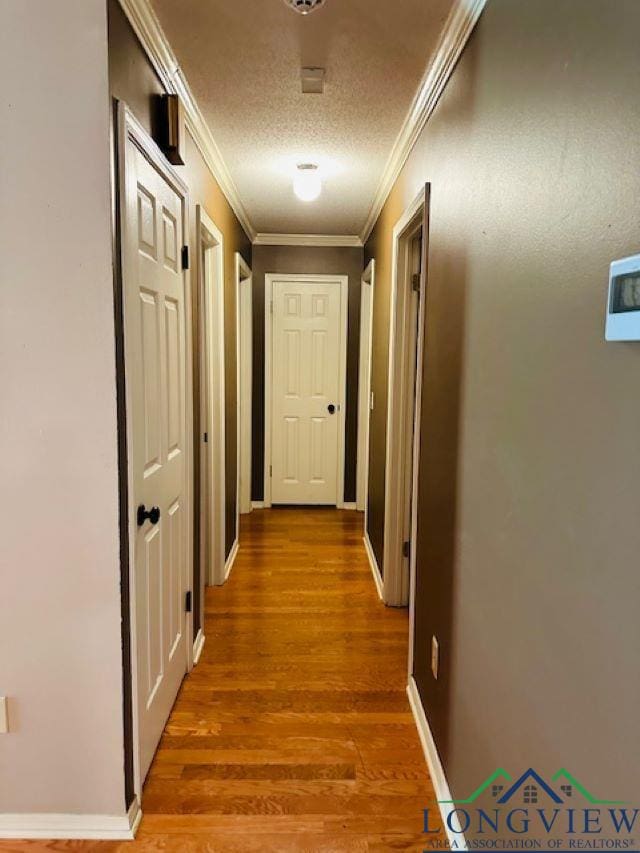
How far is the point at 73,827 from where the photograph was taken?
1569mm

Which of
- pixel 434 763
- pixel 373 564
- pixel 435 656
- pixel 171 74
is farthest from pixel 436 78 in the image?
pixel 373 564

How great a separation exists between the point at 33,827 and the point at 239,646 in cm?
114

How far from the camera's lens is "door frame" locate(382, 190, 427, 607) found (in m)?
2.82

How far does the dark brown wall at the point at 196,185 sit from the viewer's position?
4.71 ft

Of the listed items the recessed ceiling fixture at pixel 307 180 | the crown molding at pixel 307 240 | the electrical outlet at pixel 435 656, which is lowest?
the electrical outlet at pixel 435 656

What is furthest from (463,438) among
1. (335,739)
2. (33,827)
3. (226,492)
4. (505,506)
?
(226,492)

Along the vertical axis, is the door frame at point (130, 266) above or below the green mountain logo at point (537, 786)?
above

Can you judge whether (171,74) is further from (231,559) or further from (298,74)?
(231,559)

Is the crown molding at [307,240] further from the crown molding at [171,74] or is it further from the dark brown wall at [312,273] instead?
the crown molding at [171,74]

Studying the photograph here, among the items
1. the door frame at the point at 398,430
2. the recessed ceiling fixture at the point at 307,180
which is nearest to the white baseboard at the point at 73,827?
the door frame at the point at 398,430

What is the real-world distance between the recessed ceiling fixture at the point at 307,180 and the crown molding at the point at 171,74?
394 mm

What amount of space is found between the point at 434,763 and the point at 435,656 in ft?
1.12

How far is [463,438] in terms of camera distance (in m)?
1.56

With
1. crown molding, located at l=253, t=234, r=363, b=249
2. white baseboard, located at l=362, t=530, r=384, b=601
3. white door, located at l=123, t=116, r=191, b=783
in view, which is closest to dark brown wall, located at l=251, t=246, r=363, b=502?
crown molding, located at l=253, t=234, r=363, b=249
